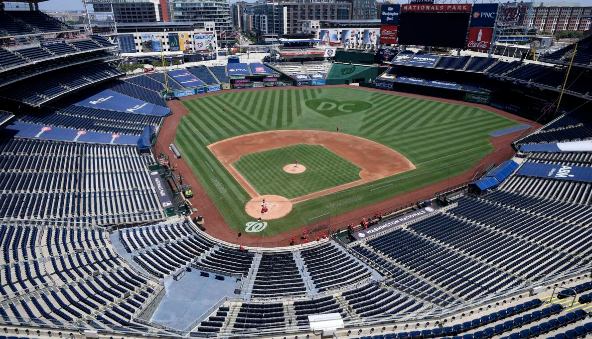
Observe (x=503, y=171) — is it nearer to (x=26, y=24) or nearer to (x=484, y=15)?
(x=484, y=15)

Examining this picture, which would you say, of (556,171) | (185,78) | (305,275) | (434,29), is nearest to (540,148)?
(556,171)

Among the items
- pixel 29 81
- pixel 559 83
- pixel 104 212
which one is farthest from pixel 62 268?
pixel 559 83

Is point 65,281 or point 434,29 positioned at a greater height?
point 434,29

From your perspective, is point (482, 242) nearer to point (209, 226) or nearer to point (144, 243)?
point (209, 226)

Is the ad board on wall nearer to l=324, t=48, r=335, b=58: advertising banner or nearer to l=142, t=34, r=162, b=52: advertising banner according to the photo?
l=324, t=48, r=335, b=58: advertising banner

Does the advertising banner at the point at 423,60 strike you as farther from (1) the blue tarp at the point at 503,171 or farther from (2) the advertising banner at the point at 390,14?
(1) the blue tarp at the point at 503,171

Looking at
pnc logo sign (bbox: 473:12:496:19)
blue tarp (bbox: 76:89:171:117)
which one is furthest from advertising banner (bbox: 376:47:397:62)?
blue tarp (bbox: 76:89:171:117)
